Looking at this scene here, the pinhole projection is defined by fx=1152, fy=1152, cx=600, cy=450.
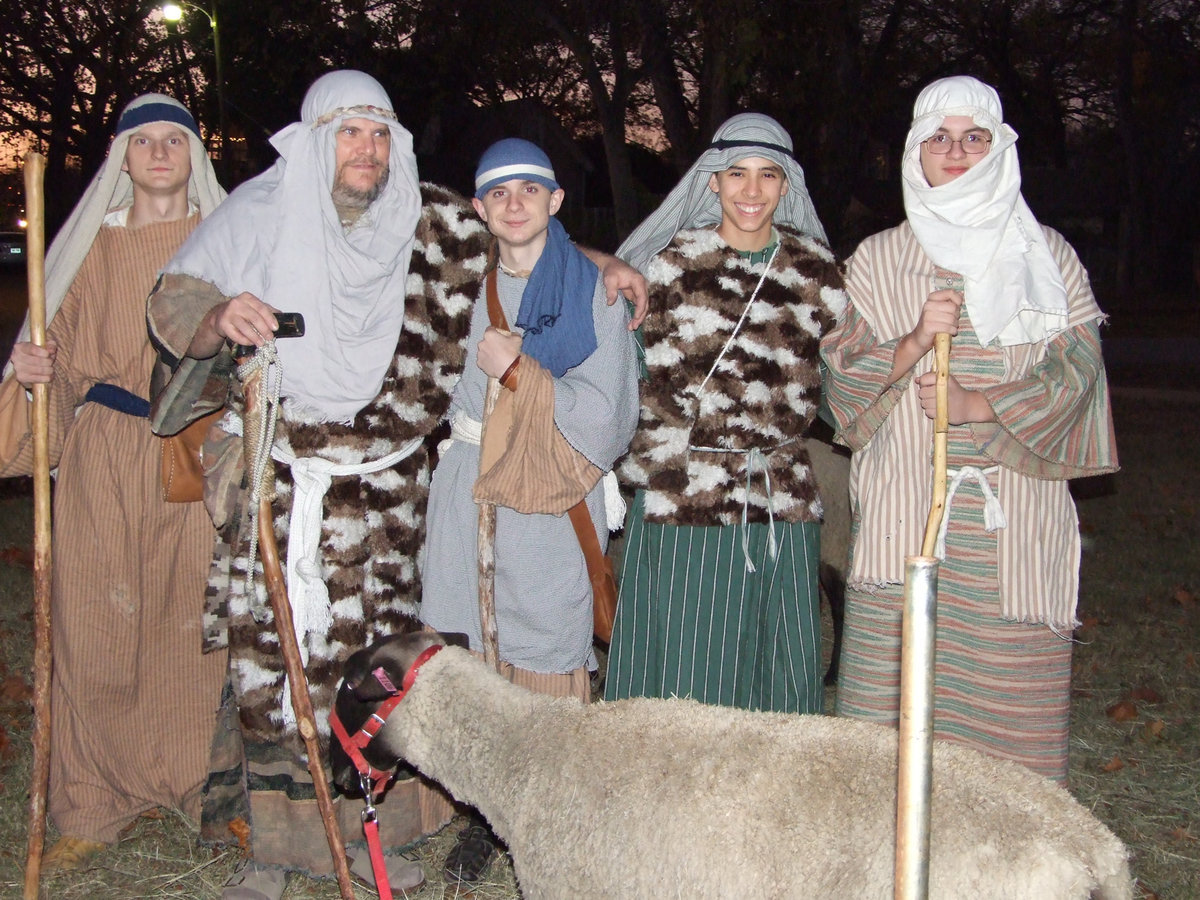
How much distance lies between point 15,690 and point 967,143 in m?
4.76

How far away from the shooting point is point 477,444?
3414 millimetres

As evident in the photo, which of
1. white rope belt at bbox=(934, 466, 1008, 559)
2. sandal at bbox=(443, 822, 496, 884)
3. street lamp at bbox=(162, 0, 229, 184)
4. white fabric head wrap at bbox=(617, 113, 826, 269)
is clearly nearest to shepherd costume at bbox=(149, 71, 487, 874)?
sandal at bbox=(443, 822, 496, 884)

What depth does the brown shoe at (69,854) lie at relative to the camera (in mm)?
3633

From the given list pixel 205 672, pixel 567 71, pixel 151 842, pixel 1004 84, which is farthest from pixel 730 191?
pixel 1004 84

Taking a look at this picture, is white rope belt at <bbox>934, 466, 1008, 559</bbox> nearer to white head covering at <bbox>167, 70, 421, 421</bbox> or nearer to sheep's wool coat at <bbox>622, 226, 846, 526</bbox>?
sheep's wool coat at <bbox>622, 226, 846, 526</bbox>

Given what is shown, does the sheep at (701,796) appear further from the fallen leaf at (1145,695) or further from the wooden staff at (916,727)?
the fallen leaf at (1145,695)

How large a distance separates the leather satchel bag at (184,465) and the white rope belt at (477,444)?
76 cm

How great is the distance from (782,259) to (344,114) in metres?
1.35

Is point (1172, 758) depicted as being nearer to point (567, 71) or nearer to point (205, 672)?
point (205, 672)

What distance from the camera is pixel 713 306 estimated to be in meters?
3.48

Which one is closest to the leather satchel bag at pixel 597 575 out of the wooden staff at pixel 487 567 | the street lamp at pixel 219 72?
the wooden staff at pixel 487 567

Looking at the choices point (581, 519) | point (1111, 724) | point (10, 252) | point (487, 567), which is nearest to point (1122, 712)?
point (1111, 724)

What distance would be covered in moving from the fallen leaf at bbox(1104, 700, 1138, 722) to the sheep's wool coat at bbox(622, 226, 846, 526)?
2501 mm

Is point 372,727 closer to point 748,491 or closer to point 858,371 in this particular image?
point 748,491
